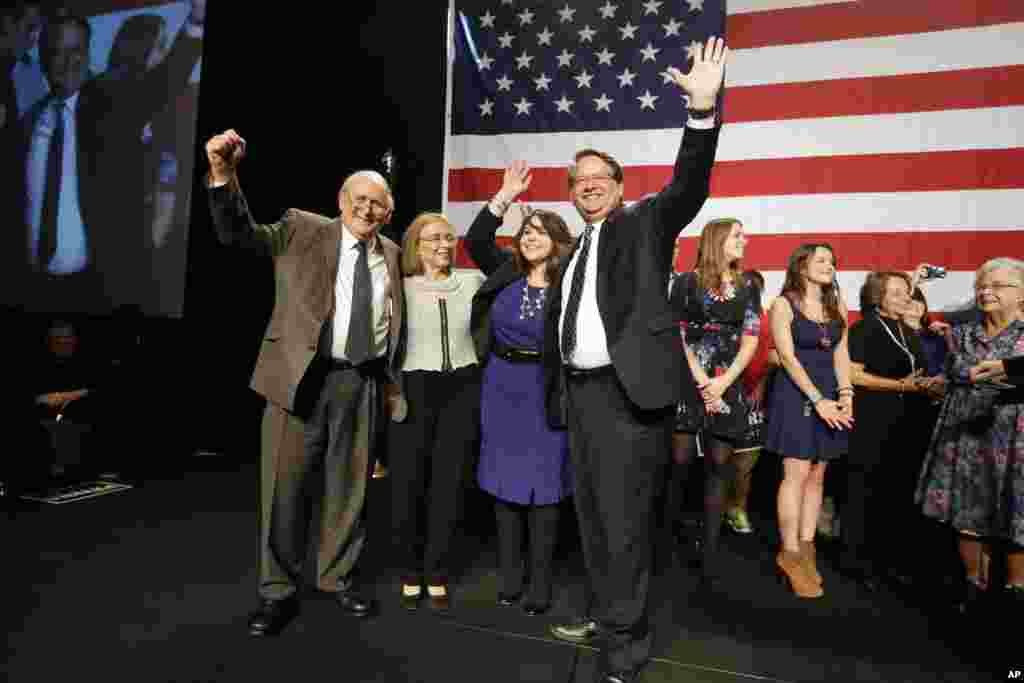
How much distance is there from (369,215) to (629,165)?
243cm

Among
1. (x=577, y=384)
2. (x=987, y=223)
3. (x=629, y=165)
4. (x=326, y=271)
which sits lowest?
(x=577, y=384)

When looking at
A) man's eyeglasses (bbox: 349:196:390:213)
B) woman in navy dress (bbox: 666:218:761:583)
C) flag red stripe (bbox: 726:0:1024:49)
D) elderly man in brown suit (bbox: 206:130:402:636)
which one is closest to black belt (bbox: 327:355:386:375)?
elderly man in brown suit (bbox: 206:130:402:636)

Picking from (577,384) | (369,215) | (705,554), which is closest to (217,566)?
(369,215)

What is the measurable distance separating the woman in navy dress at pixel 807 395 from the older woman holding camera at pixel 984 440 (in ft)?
1.37

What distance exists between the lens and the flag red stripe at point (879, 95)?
335cm

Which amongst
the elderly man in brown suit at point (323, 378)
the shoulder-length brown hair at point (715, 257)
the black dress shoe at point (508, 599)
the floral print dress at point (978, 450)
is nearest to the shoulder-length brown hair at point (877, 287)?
the floral print dress at point (978, 450)

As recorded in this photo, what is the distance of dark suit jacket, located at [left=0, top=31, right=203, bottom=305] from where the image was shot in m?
3.91

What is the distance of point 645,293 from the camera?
1649 mm

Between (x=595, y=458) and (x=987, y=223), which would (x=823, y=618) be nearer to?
(x=595, y=458)

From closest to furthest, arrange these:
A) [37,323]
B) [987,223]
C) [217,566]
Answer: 1. [217,566]
2. [987,223]
3. [37,323]

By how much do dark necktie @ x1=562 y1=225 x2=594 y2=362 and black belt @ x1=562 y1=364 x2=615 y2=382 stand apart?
4cm

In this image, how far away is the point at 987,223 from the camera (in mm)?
3355

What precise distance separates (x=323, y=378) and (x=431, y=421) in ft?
1.41

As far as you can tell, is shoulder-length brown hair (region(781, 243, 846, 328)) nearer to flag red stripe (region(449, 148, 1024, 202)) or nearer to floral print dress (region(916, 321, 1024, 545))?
floral print dress (region(916, 321, 1024, 545))
